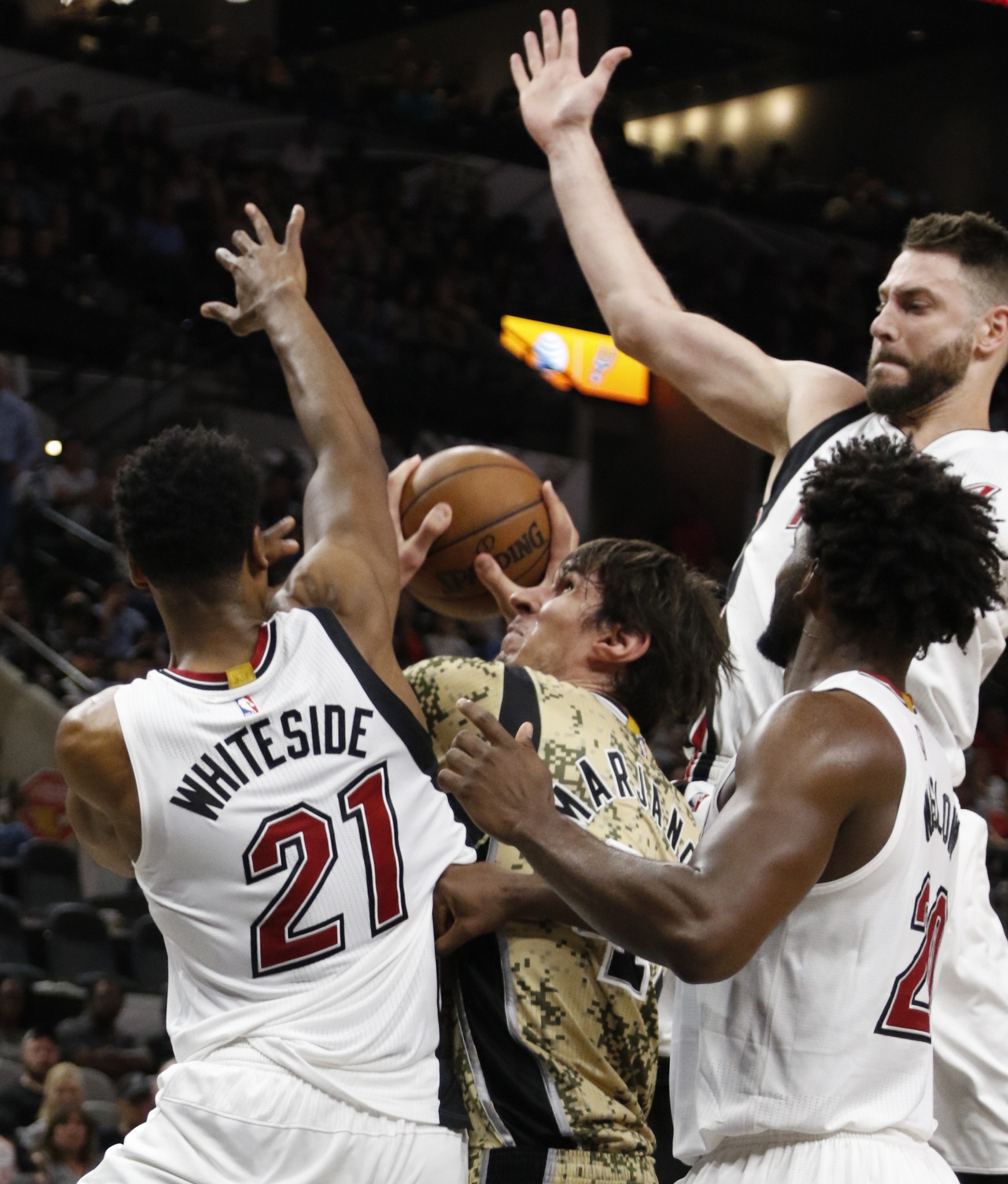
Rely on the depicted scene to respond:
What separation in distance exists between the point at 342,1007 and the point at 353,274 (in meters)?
11.5

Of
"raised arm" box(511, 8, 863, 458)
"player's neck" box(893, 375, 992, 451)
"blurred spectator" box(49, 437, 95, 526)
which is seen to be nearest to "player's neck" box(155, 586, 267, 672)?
"raised arm" box(511, 8, 863, 458)

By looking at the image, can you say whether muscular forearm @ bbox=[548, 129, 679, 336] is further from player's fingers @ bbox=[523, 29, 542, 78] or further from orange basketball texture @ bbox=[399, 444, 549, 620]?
orange basketball texture @ bbox=[399, 444, 549, 620]

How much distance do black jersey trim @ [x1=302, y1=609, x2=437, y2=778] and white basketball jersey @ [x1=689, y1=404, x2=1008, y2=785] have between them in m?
0.75

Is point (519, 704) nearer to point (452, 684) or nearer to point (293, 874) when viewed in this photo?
point (452, 684)

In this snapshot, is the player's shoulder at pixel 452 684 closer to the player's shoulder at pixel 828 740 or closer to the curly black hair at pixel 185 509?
the curly black hair at pixel 185 509

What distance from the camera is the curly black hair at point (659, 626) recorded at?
9.84 ft

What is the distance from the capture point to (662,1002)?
132 inches

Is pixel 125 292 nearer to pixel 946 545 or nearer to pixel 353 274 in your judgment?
pixel 353 274

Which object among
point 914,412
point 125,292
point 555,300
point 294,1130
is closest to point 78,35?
point 125,292

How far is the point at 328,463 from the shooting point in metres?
2.97

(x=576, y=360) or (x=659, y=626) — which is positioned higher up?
(x=576, y=360)

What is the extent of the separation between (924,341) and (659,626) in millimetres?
876

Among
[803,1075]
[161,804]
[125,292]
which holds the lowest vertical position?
[803,1075]

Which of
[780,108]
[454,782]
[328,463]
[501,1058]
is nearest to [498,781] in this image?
[454,782]
